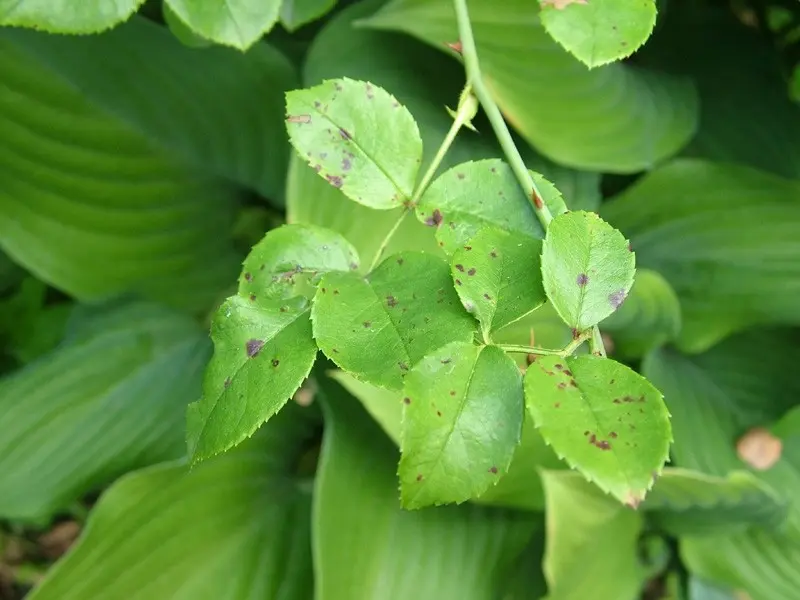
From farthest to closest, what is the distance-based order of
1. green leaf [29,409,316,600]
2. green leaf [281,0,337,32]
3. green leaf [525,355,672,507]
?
1. green leaf [29,409,316,600]
2. green leaf [281,0,337,32]
3. green leaf [525,355,672,507]

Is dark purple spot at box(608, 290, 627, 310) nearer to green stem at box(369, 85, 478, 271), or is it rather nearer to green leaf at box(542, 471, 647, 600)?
green stem at box(369, 85, 478, 271)

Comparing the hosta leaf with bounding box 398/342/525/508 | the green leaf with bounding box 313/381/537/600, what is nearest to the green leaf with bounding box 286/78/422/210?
the hosta leaf with bounding box 398/342/525/508

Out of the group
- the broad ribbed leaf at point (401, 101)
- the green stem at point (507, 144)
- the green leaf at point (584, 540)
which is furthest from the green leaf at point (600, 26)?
the green leaf at point (584, 540)

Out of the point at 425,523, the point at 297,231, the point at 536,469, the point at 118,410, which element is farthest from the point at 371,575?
the point at 297,231

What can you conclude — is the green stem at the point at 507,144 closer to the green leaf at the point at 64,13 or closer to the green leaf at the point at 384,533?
the green leaf at the point at 64,13

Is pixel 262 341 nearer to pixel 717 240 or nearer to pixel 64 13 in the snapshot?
pixel 64 13

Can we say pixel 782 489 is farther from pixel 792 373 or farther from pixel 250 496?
pixel 250 496
